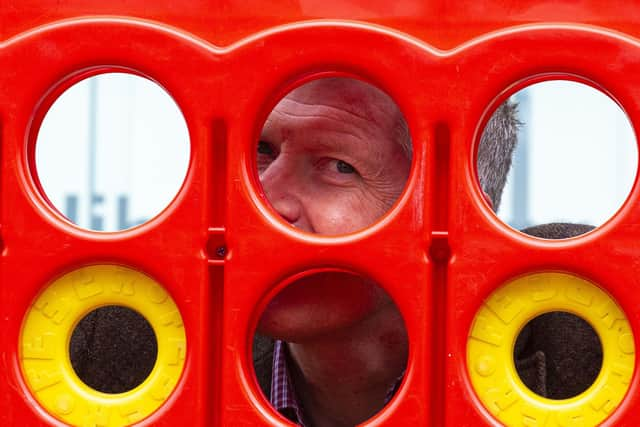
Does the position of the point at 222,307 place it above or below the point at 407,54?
below

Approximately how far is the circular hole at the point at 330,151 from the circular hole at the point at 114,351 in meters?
0.50

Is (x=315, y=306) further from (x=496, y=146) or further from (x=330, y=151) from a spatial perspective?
(x=496, y=146)

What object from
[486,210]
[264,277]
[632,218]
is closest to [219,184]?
[264,277]

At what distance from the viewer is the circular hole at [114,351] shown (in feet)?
4.52

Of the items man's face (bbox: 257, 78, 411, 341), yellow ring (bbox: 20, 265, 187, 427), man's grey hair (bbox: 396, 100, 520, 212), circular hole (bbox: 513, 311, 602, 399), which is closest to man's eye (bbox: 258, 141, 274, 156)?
man's face (bbox: 257, 78, 411, 341)

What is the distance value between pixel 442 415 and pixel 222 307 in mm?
195

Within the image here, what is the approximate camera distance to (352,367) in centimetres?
117

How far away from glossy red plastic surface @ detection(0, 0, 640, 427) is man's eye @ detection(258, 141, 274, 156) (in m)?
0.20

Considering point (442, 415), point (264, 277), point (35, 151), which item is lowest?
point (442, 415)

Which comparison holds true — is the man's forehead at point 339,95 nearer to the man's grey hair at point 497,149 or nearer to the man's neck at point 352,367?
the man's grey hair at point 497,149

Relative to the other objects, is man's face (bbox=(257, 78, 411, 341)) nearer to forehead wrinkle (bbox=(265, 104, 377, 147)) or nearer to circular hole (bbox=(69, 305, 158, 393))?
forehead wrinkle (bbox=(265, 104, 377, 147))

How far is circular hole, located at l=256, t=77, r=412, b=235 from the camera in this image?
942 millimetres

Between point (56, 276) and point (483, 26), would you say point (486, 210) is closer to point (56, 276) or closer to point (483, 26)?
point (483, 26)

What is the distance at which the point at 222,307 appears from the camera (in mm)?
792
